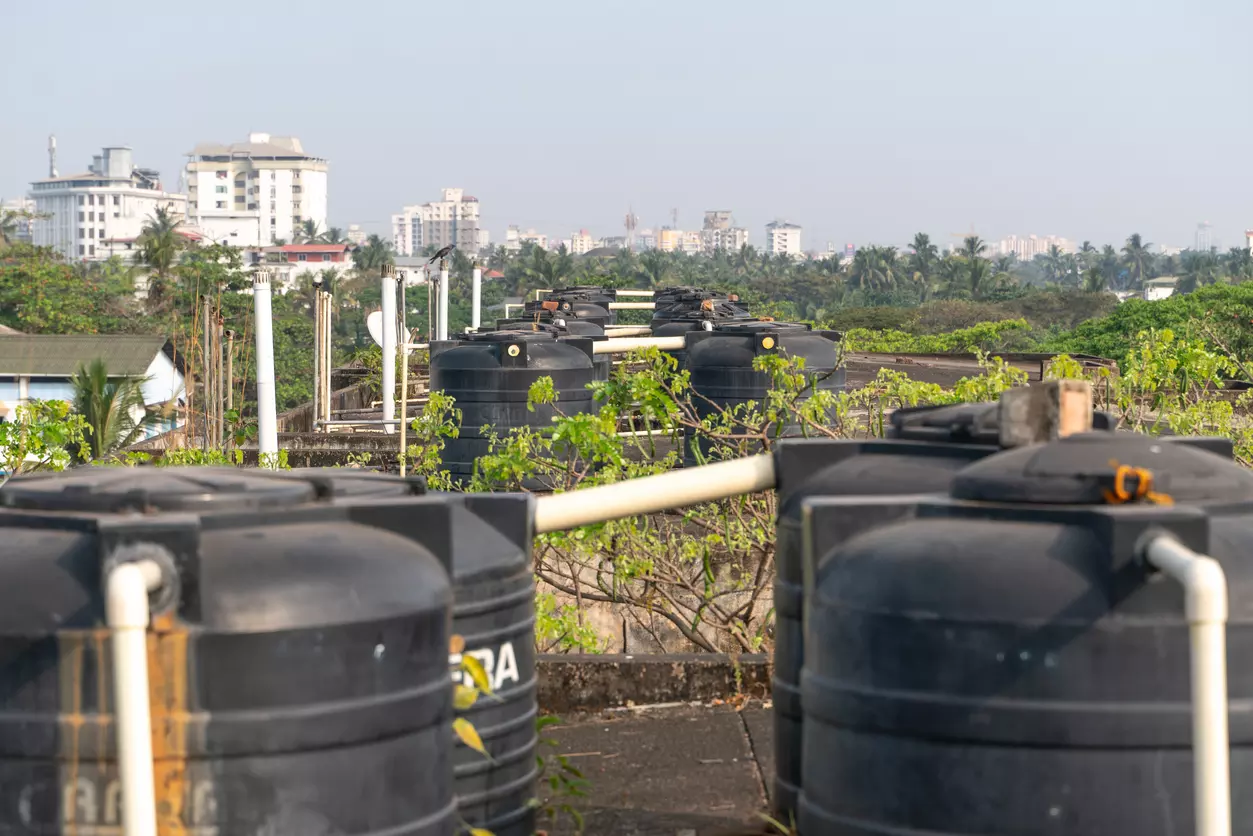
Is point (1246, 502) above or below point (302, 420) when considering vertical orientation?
above

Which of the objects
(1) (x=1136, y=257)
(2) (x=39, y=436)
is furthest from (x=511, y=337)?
(1) (x=1136, y=257)

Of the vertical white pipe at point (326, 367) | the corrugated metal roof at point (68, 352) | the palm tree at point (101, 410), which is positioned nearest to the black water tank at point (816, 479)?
the vertical white pipe at point (326, 367)

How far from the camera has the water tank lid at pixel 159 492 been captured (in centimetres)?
331

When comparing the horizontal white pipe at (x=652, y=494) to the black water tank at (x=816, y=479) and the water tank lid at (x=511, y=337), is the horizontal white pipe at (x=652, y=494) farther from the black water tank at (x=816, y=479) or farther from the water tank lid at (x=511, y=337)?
the water tank lid at (x=511, y=337)

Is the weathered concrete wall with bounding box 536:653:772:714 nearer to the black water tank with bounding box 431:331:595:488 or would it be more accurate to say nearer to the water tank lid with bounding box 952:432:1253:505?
the water tank lid with bounding box 952:432:1253:505

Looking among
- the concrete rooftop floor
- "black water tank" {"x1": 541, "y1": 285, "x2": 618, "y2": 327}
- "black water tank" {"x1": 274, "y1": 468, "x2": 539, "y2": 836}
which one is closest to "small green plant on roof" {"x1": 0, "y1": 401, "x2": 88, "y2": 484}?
the concrete rooftop floor

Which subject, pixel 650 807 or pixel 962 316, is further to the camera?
pixel 962 316

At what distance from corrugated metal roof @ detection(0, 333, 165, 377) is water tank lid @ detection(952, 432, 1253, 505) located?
41915mm

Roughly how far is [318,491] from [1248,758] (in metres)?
1.93

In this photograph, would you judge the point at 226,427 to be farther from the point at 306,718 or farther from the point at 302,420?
the point at 306,718

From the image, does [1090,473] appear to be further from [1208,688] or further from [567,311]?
[567,311]

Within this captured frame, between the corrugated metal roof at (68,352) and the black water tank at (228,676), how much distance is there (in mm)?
41728

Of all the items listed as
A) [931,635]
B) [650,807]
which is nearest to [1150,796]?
[931,635]

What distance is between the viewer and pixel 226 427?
19.4 metres
